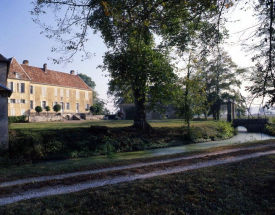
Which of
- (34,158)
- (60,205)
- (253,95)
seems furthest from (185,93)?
(60,205)

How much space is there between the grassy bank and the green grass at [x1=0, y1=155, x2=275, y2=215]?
23.9 ft

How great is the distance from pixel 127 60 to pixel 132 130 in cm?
669

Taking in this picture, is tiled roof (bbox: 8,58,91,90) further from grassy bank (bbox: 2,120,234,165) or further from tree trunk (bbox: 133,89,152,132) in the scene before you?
tree trunk (bbox: 133,89,152,132)

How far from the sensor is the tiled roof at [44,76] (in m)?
38.0

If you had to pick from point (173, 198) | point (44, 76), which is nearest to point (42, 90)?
point (44, 76)

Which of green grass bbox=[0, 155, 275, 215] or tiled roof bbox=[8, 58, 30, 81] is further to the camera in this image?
tiled roof bbox=[8, 58, 30, 81]

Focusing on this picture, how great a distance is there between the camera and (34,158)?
1296cm

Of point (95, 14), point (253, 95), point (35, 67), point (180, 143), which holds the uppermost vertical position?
point (35, 67)

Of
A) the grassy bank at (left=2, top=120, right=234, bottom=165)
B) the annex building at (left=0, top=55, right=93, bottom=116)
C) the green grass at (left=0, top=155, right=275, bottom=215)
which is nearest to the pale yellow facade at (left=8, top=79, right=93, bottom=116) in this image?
the annex building at (left=0, top=55, right=93, bottom=116)

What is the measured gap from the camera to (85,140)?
1591cm

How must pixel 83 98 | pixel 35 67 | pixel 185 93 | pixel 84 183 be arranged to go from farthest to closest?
pixel 83 98 → pixel 35 67 → pixel 185 93 → pixel 84 183

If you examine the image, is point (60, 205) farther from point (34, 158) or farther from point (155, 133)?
point (155, 133)

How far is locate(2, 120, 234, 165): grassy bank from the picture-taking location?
13.0 meters

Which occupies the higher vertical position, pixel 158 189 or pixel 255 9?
pixel 255 9
